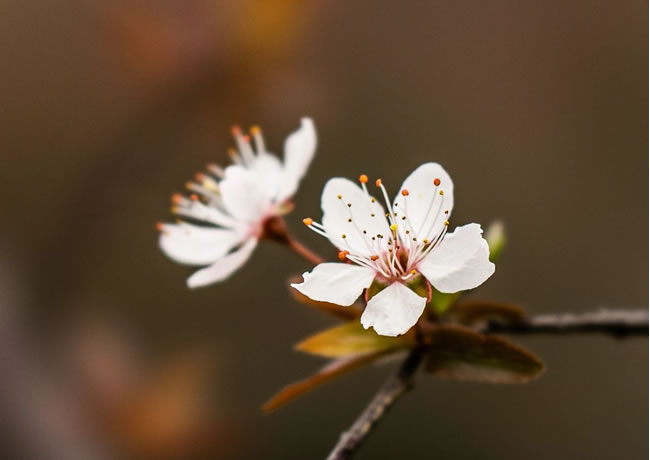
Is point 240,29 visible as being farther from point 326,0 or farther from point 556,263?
point 556,263

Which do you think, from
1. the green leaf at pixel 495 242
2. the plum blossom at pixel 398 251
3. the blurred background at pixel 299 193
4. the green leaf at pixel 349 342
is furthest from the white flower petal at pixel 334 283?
the blurred background at pixel 299 193

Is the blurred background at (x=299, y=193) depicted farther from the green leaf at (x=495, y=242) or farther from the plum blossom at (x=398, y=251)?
the plum blossom at (x=398, y=251)

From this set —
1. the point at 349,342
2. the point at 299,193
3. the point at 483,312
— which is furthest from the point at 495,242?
the point at 299,193

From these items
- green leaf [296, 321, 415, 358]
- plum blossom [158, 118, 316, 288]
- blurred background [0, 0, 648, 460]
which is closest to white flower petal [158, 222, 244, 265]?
plum blossom [158, 118, 316, 288]

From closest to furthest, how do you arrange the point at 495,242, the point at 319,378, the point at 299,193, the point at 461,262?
the point at 461,262, the point at 319,378, the point at 495,242, the point at 299,193

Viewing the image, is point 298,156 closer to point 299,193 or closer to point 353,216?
point 353,216

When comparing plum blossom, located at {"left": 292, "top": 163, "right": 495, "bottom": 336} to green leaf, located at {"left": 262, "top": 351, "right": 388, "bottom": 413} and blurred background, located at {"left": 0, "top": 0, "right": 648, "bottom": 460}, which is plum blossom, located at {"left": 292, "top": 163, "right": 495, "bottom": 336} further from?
blurred background, located at {"left": 0, "top": 0, "right": 648, "bottom": 460}
